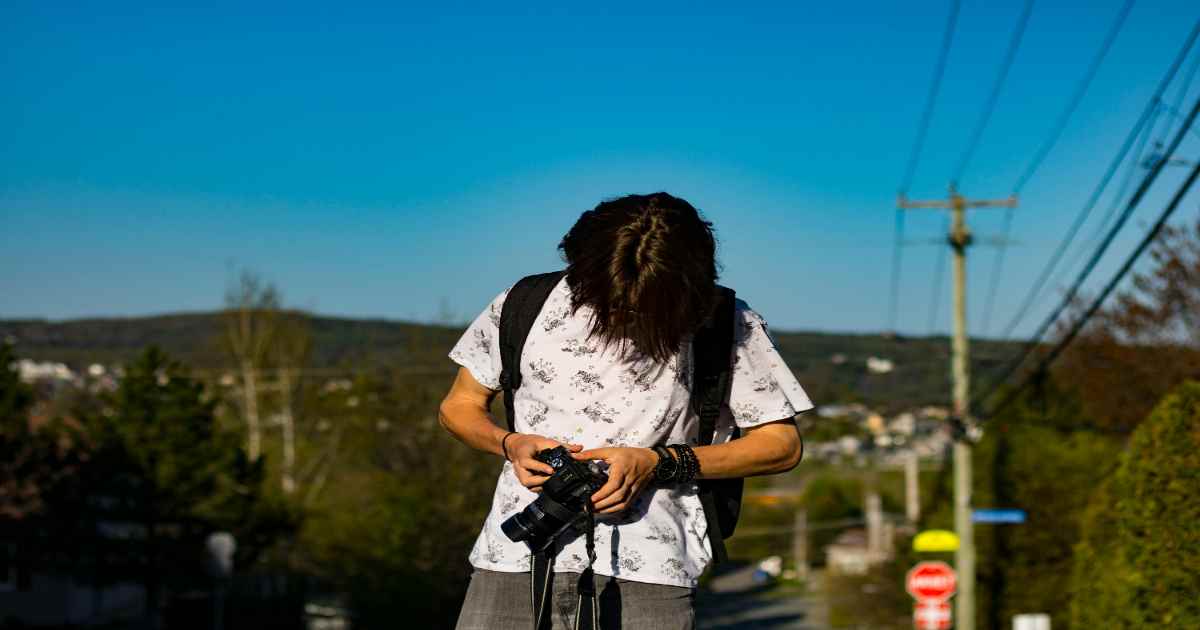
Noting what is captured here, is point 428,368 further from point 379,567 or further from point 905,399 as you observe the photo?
point 905,399

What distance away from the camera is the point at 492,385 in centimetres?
295

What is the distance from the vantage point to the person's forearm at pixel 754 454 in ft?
9.14

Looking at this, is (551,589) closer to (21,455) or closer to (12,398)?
(21,455)

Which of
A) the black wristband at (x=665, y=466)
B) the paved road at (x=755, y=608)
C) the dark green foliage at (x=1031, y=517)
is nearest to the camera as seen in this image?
the black wristband at (x=665, y=466)

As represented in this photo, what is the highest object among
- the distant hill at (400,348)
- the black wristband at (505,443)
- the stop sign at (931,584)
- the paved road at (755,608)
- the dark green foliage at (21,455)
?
the distant hill at (400,348)

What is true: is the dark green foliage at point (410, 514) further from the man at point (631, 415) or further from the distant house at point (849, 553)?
the distant house at point (849, 553)

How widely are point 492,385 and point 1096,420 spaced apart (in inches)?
1378

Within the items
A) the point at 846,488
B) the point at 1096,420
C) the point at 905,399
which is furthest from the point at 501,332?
the point at 846,488

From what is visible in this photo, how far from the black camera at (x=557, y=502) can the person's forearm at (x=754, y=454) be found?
0.86 ft

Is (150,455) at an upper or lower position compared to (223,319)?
lower

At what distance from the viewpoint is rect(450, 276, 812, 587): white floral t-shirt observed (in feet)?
8.88

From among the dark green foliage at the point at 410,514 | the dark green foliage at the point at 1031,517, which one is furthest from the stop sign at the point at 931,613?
the dark green foliage at the point at 1031,517

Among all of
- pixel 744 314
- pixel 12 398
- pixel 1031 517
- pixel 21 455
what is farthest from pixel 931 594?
pixel 744 314

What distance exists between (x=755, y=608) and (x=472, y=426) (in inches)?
3220
